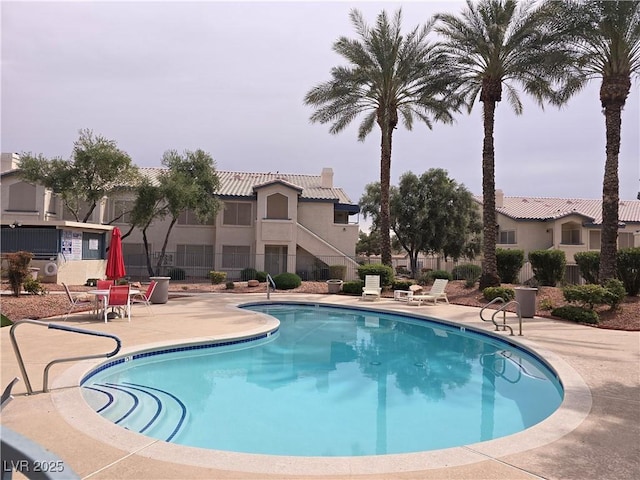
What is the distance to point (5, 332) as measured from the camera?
33.5 ft

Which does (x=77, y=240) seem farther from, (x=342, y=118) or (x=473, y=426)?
(x=473, y=426)

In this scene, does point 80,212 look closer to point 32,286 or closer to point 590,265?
point 32,286

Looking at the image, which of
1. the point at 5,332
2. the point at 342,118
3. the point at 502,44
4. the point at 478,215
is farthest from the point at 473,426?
the point at 478,215

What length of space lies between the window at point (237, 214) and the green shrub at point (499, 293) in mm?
18967

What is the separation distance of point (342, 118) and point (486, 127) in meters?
8.50

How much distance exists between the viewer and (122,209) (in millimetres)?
31656

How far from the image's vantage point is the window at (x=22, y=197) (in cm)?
3000

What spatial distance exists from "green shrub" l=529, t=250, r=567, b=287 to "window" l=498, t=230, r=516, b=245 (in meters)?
15.1

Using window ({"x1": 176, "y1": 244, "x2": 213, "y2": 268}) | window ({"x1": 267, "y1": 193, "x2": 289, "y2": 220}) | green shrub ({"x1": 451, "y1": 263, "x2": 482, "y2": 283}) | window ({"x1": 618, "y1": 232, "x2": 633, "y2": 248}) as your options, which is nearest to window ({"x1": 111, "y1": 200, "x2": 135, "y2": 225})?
window ({"x1": 176, "y1": 244, "x2": 213, "y2": 268})

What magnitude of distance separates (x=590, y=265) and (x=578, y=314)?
7.80 m

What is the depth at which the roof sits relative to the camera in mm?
37094

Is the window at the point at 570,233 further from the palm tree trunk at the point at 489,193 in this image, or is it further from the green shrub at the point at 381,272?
the green shrub at the point at 381,272

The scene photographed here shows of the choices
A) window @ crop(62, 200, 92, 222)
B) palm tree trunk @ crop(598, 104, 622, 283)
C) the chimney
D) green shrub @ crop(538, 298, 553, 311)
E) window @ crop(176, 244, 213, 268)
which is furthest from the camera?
the chimney

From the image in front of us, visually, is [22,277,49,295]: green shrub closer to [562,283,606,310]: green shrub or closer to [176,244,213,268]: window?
[176,244,213,268]: window
